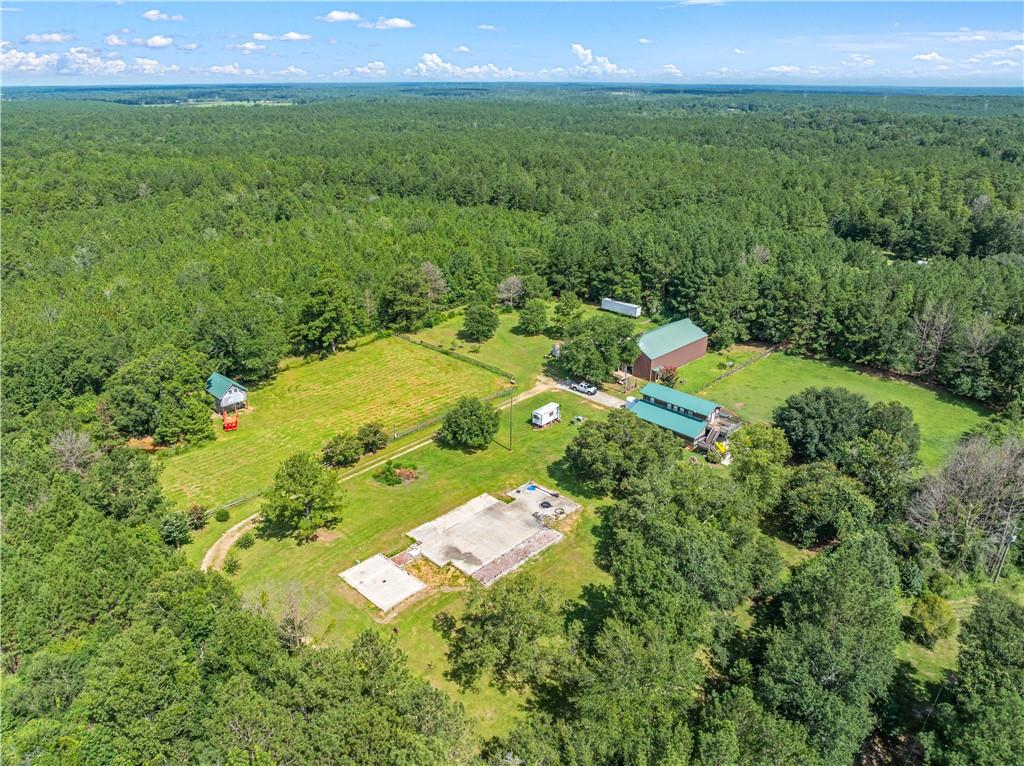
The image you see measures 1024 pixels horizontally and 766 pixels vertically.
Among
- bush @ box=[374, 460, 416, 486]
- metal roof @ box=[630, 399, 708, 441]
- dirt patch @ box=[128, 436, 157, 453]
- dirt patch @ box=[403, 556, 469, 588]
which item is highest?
metal roof @ box=[630, 399, 708, 441]

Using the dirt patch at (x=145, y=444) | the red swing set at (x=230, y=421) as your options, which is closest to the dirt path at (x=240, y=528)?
the red swing set at (x=230, y=421)

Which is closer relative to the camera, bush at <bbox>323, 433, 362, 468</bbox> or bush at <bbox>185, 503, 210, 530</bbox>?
bush at <bbox>185, 503, 210, 530</bbox>

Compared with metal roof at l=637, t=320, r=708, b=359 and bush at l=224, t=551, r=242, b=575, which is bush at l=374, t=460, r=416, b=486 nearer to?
bush at l=224, t=551, r=242, b=575

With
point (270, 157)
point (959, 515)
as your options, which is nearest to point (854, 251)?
point (959, 515)

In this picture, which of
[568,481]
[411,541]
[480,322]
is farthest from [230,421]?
[568,481]

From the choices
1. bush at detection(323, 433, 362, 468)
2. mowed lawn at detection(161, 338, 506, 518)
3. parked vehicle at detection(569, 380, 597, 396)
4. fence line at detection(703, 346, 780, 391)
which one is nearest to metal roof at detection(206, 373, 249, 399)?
mowed lawn at detection(161, 338, 506, 518)

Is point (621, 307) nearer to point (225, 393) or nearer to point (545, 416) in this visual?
→ point (545, 416)

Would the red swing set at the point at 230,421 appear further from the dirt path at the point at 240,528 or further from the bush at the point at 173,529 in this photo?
the bush at the point at 173,529

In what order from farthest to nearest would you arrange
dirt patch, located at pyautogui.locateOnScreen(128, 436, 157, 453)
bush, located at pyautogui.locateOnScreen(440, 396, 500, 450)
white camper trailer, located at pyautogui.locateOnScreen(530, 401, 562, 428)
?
white camper trailer, located at pyautogui.locateOnScreen(530, 401, 562, 428) < dirt patch, located at pyautogui.locateOnScreen(128, 436, 157, 453) < bush, located at pyautogui.locateOnScreen(440, 396, 500, 450)
